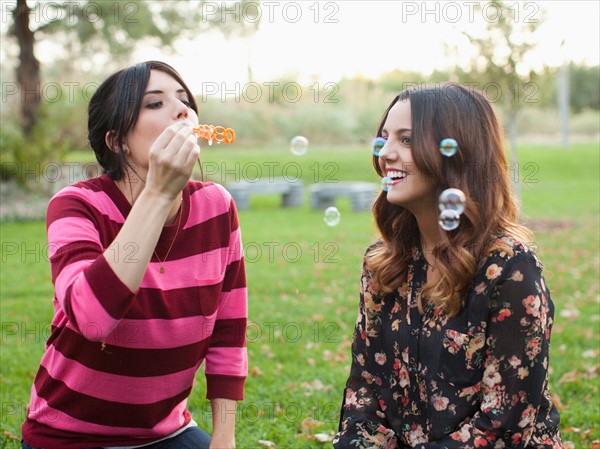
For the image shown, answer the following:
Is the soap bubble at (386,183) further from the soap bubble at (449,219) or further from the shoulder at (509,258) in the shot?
the shoulder at (509,258)

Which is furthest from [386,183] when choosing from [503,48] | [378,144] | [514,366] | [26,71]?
[26,71]

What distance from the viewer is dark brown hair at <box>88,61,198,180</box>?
7.70 feet

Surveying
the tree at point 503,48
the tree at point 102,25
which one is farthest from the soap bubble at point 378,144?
the tree at point 102,25

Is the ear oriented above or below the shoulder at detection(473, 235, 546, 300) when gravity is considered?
above

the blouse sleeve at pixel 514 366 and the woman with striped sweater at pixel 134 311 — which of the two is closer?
the blouse sleeve at pixel 514 366

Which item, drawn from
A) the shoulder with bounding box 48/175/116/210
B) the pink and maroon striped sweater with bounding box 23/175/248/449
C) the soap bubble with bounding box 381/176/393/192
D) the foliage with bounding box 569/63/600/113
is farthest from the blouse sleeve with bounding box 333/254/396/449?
the foliage with bounding box 569/63/600/113

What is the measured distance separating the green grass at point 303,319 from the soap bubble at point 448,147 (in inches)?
62.0

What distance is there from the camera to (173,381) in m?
2.45

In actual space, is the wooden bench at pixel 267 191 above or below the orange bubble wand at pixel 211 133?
below

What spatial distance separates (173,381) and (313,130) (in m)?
27.5

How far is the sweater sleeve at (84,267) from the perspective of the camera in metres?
1.92

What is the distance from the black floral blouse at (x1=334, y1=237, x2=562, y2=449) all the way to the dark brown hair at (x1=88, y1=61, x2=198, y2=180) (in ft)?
3.53

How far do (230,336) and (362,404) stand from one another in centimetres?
55

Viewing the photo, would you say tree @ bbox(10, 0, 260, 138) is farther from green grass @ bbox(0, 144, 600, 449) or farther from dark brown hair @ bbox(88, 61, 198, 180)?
dark brown hair @ bbox(88, 61, 198, 180)
